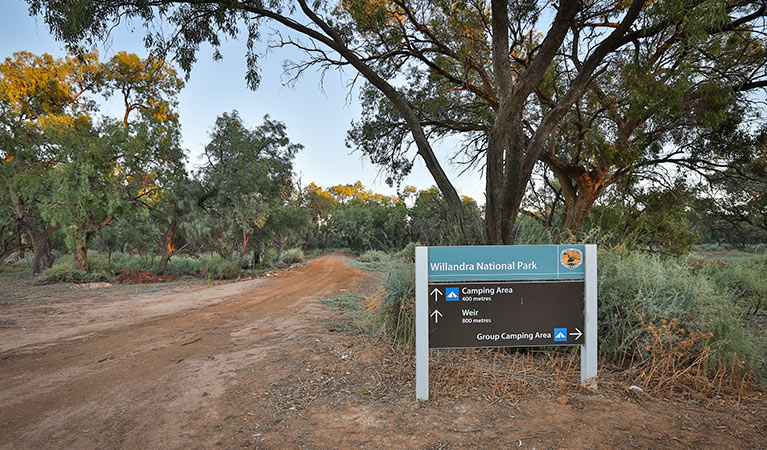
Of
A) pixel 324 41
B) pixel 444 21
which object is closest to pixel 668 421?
pixel 324 41

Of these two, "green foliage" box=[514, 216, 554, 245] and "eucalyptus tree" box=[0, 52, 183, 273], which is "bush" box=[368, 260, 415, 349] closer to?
"green foliage" box=[514, 216, 554, 245]

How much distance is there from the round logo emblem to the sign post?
1 centimetres

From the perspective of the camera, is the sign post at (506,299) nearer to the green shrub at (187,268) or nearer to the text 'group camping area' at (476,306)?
the text 'group camping area' at (476,306)

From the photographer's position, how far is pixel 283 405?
346 centimetres

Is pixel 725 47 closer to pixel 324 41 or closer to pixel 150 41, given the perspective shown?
pixel 324 41

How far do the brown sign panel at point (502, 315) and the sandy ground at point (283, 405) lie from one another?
53cm

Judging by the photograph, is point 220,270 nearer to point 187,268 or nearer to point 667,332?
point 187,268

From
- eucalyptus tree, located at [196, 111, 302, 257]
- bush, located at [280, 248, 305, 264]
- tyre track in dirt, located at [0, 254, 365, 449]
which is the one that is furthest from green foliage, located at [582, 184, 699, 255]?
bush, located at [280, 248, 305, 264]

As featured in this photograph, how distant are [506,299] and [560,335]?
68cm

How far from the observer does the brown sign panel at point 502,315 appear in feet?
11.8

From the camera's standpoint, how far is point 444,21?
29.0 ft

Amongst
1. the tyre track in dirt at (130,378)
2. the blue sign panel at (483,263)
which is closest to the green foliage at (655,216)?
the blue sign panel at (483,263)

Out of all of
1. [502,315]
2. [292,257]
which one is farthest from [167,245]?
[502,315]

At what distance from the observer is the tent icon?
365cm
